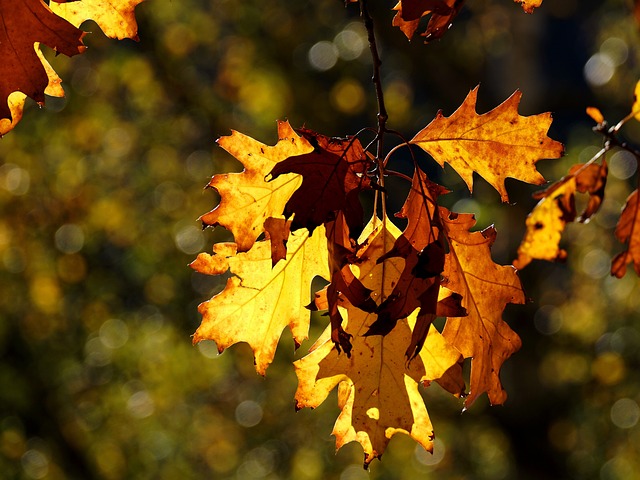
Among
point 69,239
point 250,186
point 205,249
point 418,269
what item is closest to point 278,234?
point 250,186

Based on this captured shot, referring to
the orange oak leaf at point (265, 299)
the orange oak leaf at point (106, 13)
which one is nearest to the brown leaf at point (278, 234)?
the orange oak leaf at point (265, 299)

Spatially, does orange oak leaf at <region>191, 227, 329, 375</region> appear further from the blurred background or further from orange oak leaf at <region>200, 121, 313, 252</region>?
the blurred background

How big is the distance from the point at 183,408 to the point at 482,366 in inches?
257

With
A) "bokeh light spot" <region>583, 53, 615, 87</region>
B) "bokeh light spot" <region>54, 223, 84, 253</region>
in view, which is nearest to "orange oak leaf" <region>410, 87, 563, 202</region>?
"bokeh light spot" <region>583, 53, 615, 87</region>

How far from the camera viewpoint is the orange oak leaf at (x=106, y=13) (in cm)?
113

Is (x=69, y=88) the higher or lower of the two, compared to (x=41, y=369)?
higher

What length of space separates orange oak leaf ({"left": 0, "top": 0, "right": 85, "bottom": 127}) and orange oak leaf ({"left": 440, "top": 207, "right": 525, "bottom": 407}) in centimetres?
52

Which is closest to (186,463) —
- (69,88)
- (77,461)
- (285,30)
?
(77,461)

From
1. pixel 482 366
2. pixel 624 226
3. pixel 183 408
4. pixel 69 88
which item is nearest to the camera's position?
pixel 624 226

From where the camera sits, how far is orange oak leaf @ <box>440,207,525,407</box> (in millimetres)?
1114

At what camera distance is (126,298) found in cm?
758

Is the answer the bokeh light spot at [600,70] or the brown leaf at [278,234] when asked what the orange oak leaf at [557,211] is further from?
the bokeh light spot at [600,70]

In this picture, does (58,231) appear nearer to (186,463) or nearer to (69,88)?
(69,88)

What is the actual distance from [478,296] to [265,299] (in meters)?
0.30
